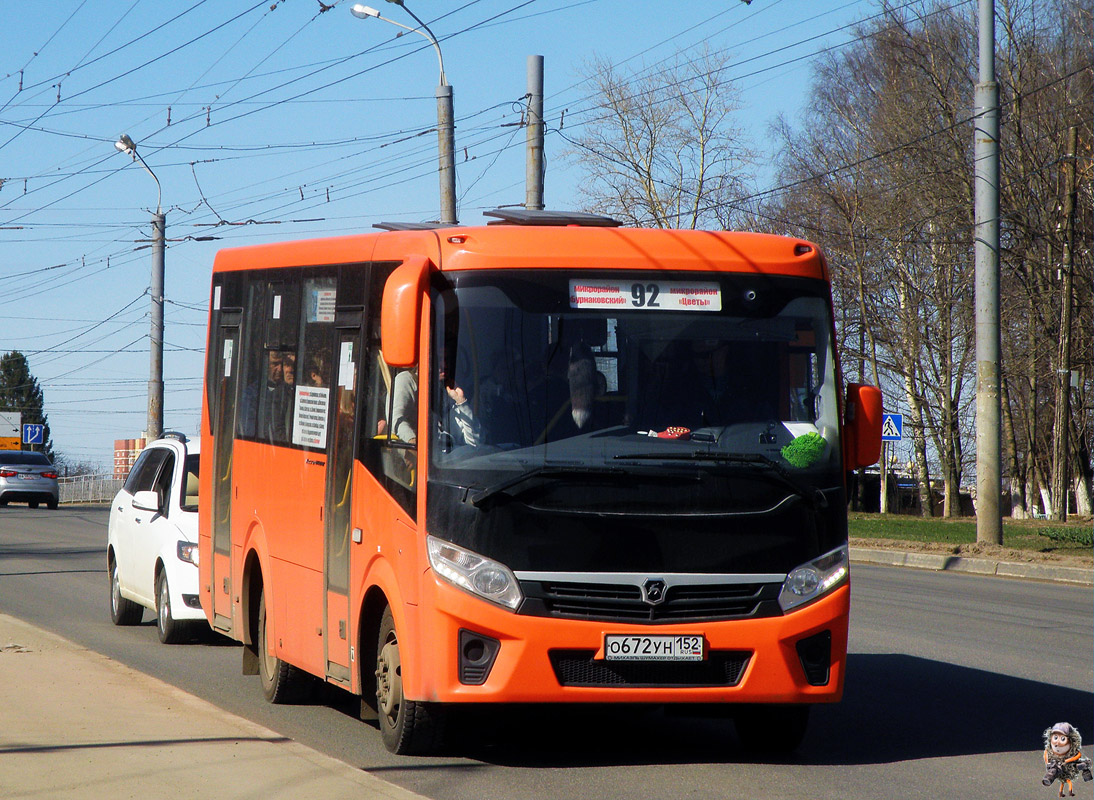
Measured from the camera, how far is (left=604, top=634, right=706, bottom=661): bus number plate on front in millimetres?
6785

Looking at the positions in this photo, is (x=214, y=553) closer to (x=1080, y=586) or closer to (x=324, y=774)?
(x=324, y=774)

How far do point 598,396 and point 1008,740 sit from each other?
120 inches

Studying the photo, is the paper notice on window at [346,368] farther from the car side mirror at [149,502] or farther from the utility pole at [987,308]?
the utility pole at [987,308]

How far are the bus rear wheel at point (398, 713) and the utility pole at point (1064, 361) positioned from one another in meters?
24.9

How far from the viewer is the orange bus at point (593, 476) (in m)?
6.80

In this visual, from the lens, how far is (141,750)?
6801 millimetres

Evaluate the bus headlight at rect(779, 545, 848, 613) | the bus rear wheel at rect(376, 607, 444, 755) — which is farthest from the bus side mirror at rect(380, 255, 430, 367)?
the bus headlight at rect(779, 545, 848, 613)

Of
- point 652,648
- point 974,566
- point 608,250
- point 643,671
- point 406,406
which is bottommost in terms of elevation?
point 974,566

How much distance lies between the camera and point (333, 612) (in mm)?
7980

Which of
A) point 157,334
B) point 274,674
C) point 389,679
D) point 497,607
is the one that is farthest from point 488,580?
point 157,334

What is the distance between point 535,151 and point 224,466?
504 inches

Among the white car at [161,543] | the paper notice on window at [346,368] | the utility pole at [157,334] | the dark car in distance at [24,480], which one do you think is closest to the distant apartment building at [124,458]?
the dark car in distance at [24,480]

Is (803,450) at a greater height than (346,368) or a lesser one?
lesser

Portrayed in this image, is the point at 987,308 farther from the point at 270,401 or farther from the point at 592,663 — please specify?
the point at 592,663
